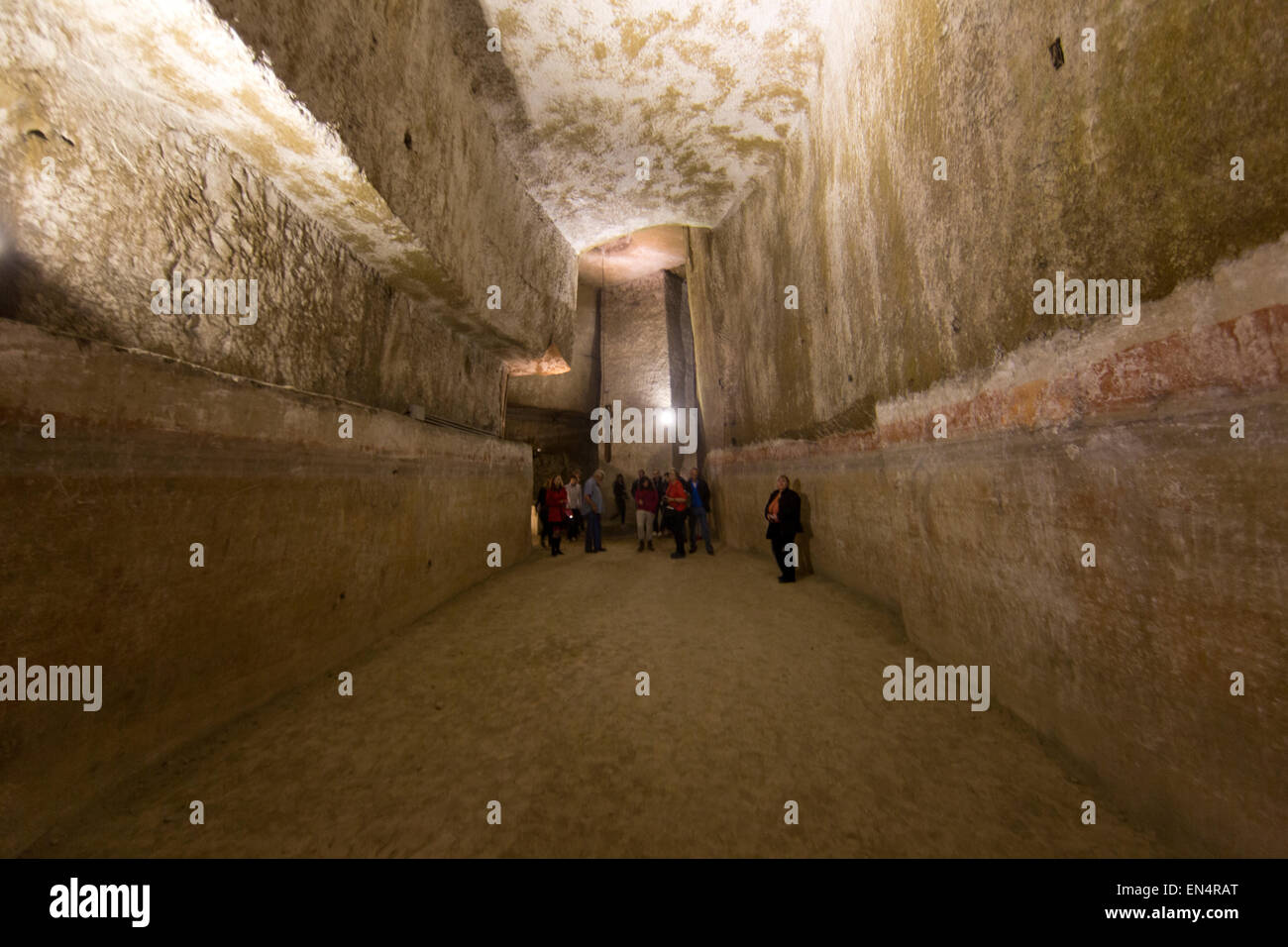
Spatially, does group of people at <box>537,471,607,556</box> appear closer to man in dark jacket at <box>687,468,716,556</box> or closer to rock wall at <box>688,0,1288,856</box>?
man in dark jacket at <box>687,468,716,556</box>

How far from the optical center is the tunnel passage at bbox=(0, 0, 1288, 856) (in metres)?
1.61

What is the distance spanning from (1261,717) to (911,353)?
96.2 inches

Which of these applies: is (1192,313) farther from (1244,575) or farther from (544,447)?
(544,447)

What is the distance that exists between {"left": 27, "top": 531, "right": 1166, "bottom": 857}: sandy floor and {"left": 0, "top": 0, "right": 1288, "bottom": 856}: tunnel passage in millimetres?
22

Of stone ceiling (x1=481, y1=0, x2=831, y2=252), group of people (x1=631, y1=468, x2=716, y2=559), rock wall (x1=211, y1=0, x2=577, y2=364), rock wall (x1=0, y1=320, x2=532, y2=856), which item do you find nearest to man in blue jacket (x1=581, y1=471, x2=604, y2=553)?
group of people (x1=631, y1=468, x2=716, y2=559)

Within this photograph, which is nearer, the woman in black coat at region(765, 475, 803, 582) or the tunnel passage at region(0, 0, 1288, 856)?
the tunnel passage at region(0, 0, 1288, 856)

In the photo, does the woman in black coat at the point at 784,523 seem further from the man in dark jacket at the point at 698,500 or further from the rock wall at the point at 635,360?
the rock wall at the point at 635,360

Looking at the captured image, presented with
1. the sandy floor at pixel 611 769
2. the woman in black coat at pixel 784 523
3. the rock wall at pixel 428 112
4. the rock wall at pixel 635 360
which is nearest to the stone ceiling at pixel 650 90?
the rock wall at pixel 428 112

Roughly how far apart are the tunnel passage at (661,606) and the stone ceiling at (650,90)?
5cm

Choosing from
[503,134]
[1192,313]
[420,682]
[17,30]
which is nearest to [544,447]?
[503,134]

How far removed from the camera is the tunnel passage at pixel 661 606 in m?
1.61

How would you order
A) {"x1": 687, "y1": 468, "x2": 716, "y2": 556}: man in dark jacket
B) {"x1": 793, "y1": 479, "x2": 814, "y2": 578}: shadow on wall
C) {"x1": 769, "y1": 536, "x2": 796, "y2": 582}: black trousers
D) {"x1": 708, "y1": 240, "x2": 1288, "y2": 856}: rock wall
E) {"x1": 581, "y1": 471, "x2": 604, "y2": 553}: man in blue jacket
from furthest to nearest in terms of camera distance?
1. {"x1": 581, "y1": 471, "x2": 604, "y2": 553}: man in blue jacket
2. {"x1": 687, "y1": 468, "x2": 716, "y2": 556}: man in dark jacket
3. {"x1": 793, "y1": 479, "x2": 814, "y2": 578}: shadow on wall
4. {"x1": 769, "y1": 536, "x2": 796, "y2": 582}: black trousers
5. {"x1": 708, "y1": 240, "x2": 1288, "y2": 856}: rock wall

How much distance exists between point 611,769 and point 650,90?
5.68 meters

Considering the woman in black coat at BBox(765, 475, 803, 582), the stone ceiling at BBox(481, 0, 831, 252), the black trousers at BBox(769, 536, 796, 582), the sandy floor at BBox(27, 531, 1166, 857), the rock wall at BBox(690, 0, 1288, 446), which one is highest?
the stone ceiling at BBox(481, 0, 831, 252)
